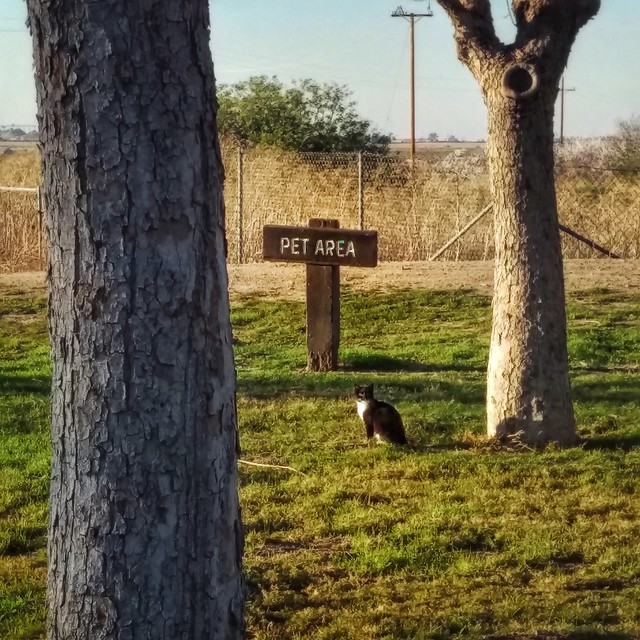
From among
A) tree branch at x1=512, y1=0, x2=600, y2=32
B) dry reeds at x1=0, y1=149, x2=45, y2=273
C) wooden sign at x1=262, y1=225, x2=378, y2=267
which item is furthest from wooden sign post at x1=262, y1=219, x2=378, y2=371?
dry reeds at x1=0, y1=149, x2=45, y2=273

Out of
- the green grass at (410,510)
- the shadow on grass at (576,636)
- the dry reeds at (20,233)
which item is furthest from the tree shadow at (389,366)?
the dry reeds at (20,233)

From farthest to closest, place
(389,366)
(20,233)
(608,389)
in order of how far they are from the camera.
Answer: (20,233)
(389,366)
(608,389)

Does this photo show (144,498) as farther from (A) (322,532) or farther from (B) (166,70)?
(A) (322,532)

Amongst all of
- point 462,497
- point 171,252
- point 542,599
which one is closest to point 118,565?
point 171,252

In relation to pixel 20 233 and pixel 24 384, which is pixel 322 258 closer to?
pixel 24 384

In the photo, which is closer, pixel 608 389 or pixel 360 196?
pixel 608 389

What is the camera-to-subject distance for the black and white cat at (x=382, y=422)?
7.89 m

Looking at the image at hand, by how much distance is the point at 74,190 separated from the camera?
3.32m

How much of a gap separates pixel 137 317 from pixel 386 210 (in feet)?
55.9

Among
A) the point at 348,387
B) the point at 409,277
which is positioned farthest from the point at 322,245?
the point at 409,277

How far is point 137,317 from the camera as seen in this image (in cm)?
332

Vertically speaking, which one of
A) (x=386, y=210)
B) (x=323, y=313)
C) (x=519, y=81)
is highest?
(x=519, y=81)

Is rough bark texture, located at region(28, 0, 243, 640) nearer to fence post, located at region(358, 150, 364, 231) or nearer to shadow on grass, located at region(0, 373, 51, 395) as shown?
shadow on grass, located at region(0, 373, 51, 395)

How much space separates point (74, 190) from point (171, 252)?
326 mm
